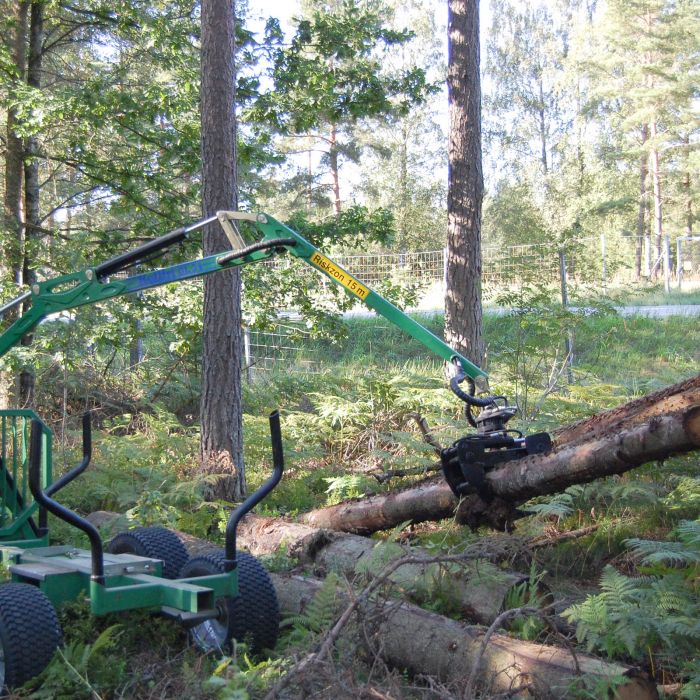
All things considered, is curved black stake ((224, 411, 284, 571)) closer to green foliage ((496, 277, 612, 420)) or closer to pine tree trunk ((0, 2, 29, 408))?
green foliage ((496, 277, 612, 420))

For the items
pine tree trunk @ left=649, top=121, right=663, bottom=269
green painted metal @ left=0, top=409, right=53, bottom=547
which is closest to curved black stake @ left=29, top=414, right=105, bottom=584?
green painted metal @ left=0, top=409, right=53, bottom=547

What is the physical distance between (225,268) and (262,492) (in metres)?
1.91

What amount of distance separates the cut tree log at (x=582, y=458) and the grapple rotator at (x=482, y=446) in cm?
9

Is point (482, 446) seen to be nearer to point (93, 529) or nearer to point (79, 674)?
point (93, 529)

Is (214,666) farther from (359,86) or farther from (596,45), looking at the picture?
(596,45)

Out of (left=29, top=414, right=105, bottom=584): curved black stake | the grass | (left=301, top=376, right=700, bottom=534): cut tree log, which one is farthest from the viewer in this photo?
the grass

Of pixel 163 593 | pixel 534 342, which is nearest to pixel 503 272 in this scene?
pixel 534 342

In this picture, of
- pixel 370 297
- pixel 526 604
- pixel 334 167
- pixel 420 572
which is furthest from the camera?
pixel 334 167

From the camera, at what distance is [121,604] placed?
4824 mm

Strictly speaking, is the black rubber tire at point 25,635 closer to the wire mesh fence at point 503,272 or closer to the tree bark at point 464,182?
the tree bark at point 464,182

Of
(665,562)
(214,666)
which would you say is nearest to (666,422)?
(665,562)

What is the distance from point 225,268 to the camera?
596 cm

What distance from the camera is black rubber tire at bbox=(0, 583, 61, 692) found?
15.1 feet

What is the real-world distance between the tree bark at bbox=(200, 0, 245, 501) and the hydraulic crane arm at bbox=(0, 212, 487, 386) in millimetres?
2934
